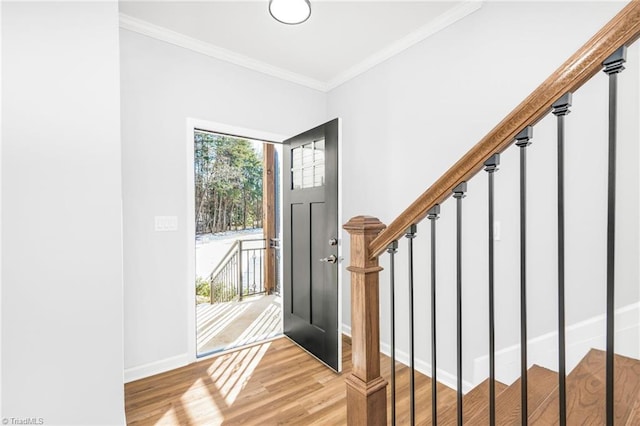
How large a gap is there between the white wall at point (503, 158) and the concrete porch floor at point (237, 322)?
136cm

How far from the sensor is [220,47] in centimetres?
258

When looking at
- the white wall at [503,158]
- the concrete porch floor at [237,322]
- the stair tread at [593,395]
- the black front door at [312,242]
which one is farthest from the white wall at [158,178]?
the stair tread at [593,395]

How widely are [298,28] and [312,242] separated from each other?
1.65 meters

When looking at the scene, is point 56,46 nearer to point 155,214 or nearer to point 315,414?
point 155,214

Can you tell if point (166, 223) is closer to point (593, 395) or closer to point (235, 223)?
point (593, 395)

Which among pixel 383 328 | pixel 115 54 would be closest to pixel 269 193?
pixel 383 328

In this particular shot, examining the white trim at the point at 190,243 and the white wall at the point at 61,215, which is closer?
the white wall at the point at 61,215

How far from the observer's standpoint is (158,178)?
2.36m

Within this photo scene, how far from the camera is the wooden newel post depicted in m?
1.21

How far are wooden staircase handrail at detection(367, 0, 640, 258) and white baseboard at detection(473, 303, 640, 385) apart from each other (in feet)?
4.14

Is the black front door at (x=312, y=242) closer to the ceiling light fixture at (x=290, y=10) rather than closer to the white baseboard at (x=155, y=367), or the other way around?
the ceiling light fixture at (x=290, y=10)

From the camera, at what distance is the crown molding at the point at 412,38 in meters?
2.06

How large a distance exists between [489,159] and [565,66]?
0.25m

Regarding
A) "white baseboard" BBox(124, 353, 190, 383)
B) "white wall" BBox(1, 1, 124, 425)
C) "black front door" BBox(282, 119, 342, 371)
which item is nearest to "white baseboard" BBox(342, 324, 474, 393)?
"black front door" BBox(282, 119, 342, 371)
